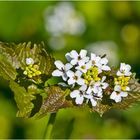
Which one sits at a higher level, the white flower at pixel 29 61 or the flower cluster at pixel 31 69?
the white flower at pixel 29 61

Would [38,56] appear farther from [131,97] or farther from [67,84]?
[131,97]

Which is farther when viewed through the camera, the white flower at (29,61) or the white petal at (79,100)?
the white flower at (29,61)

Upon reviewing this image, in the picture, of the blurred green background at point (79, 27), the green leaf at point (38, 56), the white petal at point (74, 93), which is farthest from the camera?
the blurred green background at point (79, 27)

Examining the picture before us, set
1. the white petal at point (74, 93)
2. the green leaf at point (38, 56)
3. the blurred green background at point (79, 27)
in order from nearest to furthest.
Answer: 1. the white petal at point (74, 93)
2. the green leaf at point (38, 56)
3. the blurred green background at point (79, 27)

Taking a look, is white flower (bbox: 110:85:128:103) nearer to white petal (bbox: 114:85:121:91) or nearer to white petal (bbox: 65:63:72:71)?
white petal (bbox: 114:85:121:91)

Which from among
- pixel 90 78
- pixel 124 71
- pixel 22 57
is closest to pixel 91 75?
pixel 90 78

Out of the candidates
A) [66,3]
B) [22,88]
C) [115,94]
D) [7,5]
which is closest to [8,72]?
[22,88]

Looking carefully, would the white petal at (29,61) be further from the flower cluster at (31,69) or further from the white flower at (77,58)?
the white flower at (77,58)

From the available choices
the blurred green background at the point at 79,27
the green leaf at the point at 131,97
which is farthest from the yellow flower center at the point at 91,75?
the blurred green background at the point at 79,27

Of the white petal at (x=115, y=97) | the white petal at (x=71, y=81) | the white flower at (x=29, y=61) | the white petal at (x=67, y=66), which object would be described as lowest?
the white petal at (x=115, y=97)
